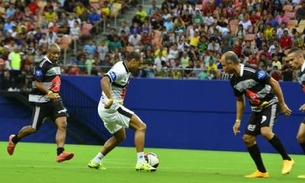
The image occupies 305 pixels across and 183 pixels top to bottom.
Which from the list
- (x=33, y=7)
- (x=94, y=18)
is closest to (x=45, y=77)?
(x=94, y=18)

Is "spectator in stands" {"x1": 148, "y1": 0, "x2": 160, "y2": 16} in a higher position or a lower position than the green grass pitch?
higher

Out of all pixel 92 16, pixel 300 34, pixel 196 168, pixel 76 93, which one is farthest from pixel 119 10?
pixel 196 168

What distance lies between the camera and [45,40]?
3406cm

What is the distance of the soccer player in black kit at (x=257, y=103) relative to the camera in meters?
15.6

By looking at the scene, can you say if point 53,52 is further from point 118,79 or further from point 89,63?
point 89,63

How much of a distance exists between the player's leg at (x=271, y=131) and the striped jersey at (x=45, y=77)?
17.3 ft

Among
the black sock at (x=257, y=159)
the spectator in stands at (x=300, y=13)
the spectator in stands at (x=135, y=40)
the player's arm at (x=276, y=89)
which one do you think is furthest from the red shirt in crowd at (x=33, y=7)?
the player's arm at (x=276, y=89)

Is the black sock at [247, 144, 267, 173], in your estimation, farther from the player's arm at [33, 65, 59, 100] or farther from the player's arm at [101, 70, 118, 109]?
the player's arm at [33, 65, 59, 100]

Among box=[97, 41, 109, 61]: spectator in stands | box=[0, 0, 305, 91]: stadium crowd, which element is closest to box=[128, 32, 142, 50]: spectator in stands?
box=[0, 0, 305, 91]: stadium crowd

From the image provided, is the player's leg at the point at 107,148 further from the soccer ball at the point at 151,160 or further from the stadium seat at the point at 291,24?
the stadium seat at the point at 291,24

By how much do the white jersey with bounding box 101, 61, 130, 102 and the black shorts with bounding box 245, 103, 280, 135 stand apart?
2.40 meters

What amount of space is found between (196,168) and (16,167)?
3.68 m

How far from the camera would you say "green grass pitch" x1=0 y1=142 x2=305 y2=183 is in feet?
46.8

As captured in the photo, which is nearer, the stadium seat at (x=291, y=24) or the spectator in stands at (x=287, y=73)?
the spectator in stands at (x=287, y=73)
